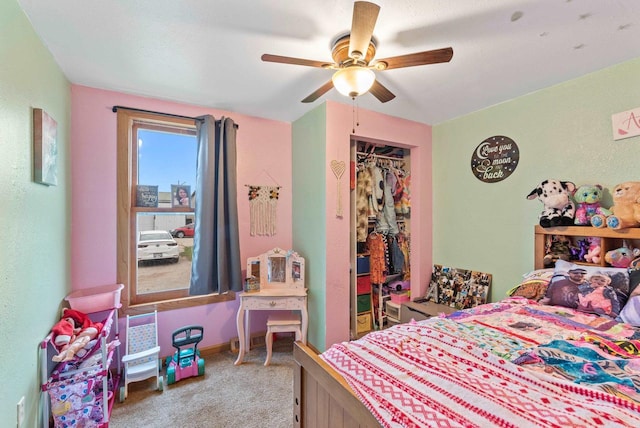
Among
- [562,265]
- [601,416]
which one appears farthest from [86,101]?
[562,265]

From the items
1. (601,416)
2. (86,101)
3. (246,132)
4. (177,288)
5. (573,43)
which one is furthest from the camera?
(246,132)

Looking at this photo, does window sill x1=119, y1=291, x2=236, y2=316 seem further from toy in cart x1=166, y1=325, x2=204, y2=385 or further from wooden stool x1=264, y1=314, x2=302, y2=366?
wooden stool x1=264, y1=314, x2=302, y2=366

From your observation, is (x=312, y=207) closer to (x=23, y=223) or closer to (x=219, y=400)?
(x=219, y=400)

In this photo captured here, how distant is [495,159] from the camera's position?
2.68m

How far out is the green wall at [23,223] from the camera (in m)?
1.25

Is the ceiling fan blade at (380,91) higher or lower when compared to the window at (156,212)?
→ higher

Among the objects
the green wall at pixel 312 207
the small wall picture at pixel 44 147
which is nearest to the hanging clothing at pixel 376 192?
the green wall at pixel 312 207

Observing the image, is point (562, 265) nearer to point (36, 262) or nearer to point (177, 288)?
point (177, 288)

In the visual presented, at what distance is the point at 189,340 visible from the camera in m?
2.33

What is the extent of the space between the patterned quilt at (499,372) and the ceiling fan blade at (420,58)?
1.46 metres

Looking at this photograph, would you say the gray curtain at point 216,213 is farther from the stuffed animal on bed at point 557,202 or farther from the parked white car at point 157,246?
the stuffed animal on bed at point 557,202

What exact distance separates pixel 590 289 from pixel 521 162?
1201 millimetres

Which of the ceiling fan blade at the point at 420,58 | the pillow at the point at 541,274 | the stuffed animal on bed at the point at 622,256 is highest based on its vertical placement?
the ceiling fan blade at the point at 420,58

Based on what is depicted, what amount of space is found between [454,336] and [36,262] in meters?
2.38
